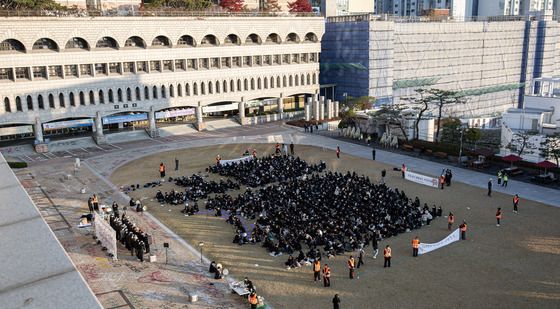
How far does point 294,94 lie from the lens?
77.9 meters

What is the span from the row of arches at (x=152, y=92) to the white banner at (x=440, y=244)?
46171 mm

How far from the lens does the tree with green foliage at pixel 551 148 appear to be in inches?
1671

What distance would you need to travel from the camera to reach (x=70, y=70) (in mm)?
59281

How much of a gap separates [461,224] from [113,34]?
155 feet

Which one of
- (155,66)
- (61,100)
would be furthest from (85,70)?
(155,66)

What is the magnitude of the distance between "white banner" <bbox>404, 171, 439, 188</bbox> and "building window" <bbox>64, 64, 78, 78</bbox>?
40814 millimetres

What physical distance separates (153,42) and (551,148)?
4857cm

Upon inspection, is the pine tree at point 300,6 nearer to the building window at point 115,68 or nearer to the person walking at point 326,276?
the building window at point 115,68

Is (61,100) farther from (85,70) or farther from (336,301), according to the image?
(336,301)

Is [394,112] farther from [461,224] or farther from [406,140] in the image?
[461,224]

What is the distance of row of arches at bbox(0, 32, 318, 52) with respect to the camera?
186ft

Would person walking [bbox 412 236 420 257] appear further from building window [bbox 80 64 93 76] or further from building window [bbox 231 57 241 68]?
building window [bbox 231 57 241 68]

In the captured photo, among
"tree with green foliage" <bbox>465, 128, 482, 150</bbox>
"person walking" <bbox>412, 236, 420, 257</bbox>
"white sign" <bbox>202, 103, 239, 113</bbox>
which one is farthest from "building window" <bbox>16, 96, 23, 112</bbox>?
"tree with green foliage" <bbox>465, 128, 482, 150</bbox>

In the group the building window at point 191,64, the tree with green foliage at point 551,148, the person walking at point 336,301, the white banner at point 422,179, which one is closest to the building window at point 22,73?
the building window at point 191,64
